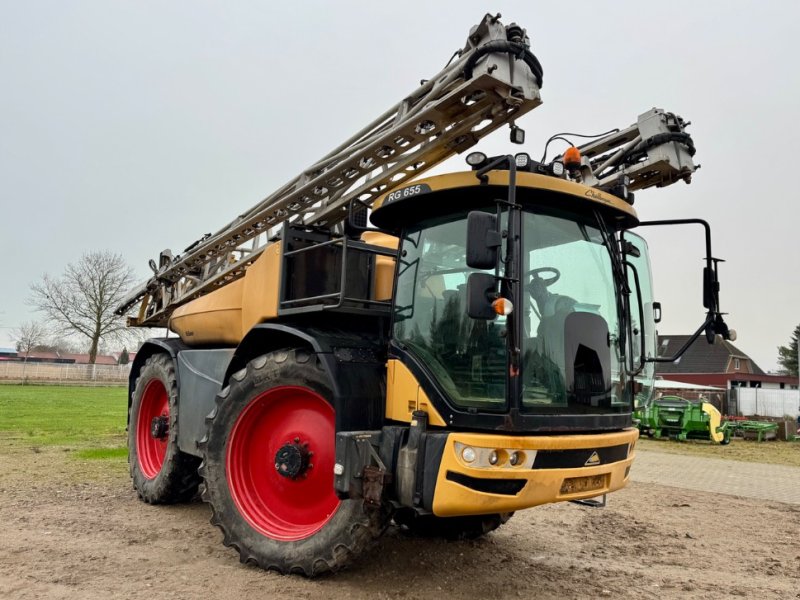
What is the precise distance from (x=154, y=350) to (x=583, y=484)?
5.06 m

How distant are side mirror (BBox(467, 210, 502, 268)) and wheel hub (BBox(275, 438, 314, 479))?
1889 millimetres

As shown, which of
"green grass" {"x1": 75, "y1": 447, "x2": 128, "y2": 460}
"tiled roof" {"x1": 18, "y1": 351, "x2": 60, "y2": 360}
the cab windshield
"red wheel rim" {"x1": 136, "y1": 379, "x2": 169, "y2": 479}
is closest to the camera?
the cab windshield

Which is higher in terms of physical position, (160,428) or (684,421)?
(160,428)

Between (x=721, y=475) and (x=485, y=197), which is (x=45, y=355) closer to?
(x=721, y=475)

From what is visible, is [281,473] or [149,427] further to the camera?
[149,427]

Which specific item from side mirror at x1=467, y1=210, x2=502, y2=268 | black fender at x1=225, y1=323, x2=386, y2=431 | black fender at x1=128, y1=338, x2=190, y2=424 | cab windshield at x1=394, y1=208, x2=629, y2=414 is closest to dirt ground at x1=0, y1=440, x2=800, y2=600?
black fender at x1=225, y1=323, x2=386, y2=431

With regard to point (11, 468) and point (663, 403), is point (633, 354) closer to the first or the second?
point (11, 468)

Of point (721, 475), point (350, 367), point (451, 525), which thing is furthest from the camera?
point (721, 475)

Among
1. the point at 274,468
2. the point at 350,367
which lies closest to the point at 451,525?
the point at 274,468

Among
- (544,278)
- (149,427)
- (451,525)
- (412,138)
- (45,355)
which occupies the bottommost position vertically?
(451,525)

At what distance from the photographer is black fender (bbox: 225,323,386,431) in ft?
13.4

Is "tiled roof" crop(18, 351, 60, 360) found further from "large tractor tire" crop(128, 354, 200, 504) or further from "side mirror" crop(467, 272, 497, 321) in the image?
"side mirror" crop(467, 272, 497, 321)

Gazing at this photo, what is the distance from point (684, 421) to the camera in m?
17.5

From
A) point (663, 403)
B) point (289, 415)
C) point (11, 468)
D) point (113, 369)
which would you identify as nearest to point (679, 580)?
point (289, 415)
